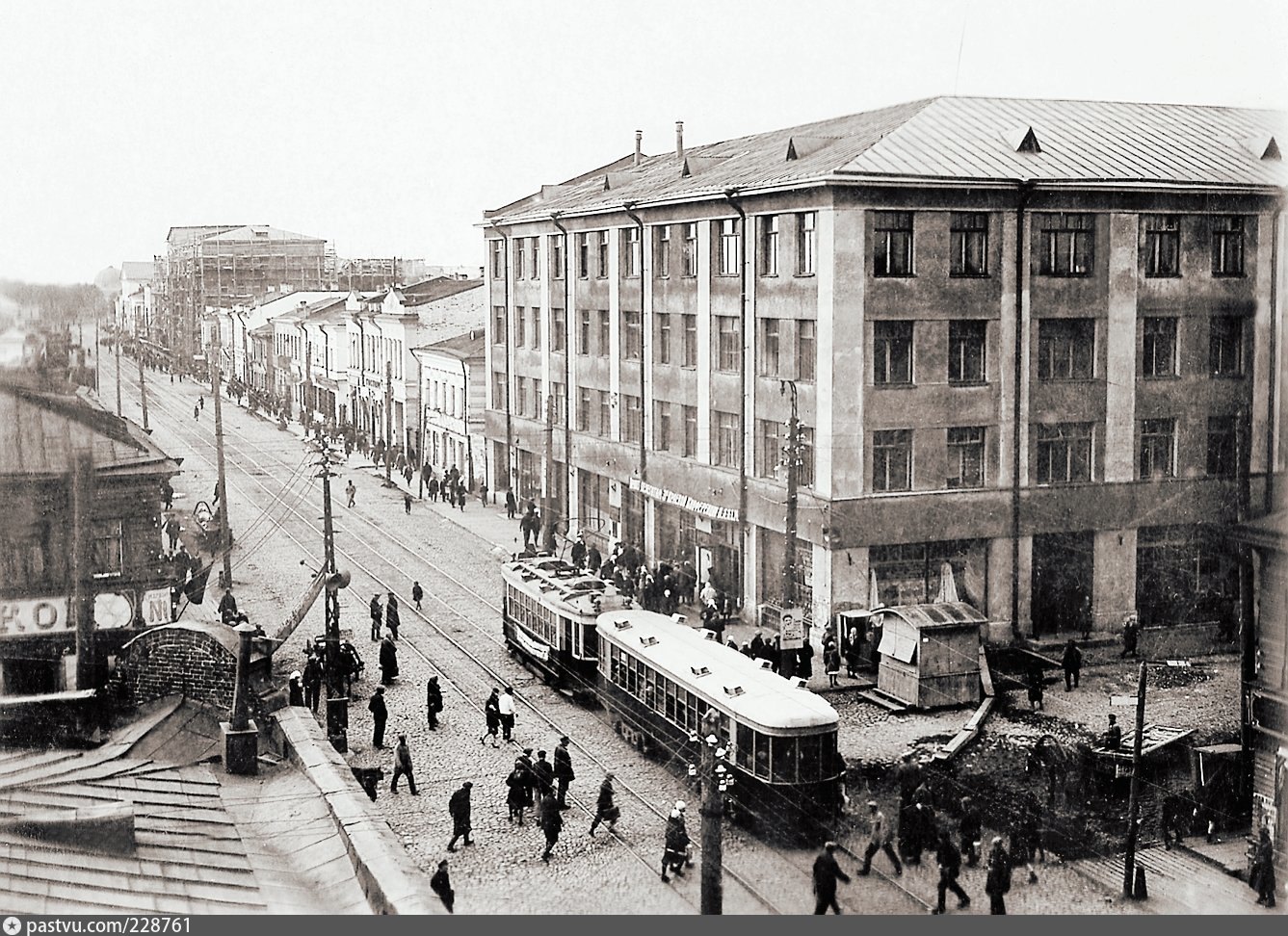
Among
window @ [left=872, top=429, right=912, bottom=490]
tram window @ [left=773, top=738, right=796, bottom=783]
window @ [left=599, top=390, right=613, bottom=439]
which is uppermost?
window @ [left=599, top=390, right=613, bottom=439]

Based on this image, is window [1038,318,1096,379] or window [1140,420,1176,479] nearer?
window [1140,420,1176,479]

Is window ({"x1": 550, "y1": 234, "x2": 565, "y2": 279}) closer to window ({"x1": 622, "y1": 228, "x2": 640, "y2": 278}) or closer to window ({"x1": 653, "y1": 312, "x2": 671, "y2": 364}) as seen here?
window ({"x1": 622, "y1": 228, "x2": 640, "y2": 278})

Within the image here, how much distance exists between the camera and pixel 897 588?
14.2 metres

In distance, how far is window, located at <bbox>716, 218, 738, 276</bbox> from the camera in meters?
16.1

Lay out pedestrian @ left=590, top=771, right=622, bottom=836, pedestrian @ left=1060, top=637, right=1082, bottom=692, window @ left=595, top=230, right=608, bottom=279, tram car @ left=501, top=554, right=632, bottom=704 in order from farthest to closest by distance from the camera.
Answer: window @ left=595, top=230, right=608, bottom=279
tram car @ left=501, top=554, right=632, bottom=704
pedestrian @ left=1060, top=637, right=1082, bottom=692
pedestrian @ left=590, top=771, right=622, bottom=836

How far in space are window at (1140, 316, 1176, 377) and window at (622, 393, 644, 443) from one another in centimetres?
571

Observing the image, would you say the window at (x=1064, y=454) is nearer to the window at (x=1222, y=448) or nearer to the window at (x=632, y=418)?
the window at (x=1222, y=448)

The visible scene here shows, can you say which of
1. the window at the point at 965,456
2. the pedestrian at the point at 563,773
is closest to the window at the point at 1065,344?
the window at the point at 965,456

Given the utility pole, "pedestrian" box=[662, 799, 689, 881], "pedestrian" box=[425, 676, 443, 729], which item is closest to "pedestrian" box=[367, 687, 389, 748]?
"pedestrian" box=[425, 676, 443, 729]

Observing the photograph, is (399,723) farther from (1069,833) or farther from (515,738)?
(1069,833)

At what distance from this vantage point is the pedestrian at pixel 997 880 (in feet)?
34.1

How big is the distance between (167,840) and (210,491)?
12.3ft

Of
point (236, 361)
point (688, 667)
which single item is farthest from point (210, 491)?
point (688, 667)

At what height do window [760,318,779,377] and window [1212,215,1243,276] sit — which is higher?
window [1212,215,1243,276]
